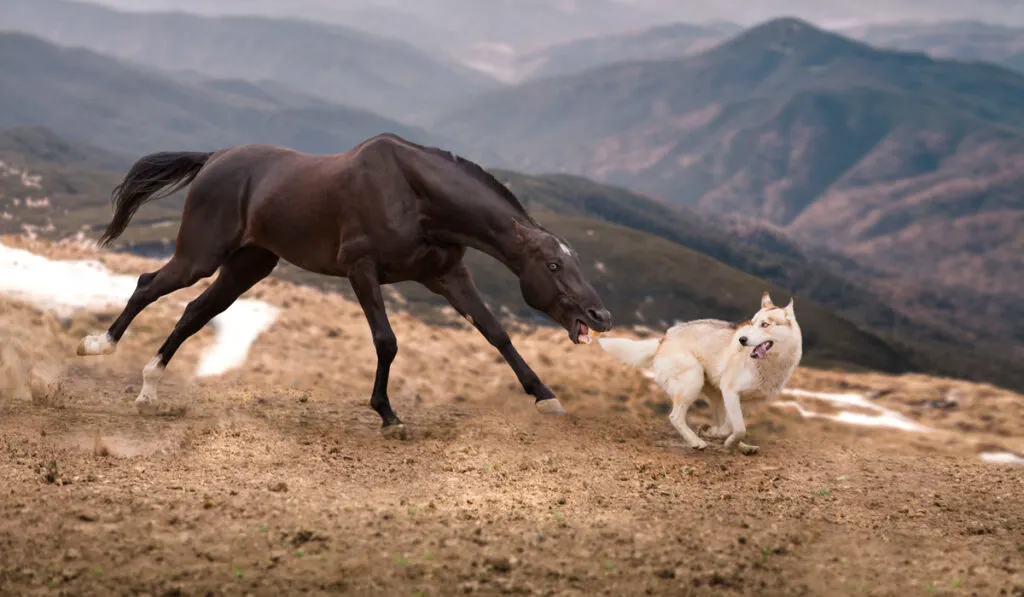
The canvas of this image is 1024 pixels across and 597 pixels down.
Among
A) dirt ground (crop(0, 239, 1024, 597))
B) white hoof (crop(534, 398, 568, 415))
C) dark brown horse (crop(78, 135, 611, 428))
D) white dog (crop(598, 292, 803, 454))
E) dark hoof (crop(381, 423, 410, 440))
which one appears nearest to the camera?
dirt ground (crop(0, 239, 1024, 597))

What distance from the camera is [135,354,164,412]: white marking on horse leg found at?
1094 centimetres

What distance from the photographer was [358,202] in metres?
10.1

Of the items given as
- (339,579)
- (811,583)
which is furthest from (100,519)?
(811,583)

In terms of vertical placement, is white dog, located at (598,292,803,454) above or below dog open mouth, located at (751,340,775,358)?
below

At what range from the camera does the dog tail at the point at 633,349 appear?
34.8 feet

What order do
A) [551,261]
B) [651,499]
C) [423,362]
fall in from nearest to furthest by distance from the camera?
[651,499] < [551,261] < [423,362]

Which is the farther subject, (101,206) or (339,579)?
(101,206)

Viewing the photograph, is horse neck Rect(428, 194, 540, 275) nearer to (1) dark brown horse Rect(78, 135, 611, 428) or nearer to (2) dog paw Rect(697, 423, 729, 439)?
(1) dark brown horse Rect(78, 135, 611, 428)

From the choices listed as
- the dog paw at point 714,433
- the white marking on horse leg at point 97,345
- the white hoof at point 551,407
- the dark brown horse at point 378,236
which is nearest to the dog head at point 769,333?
the dog paw at point 714,433

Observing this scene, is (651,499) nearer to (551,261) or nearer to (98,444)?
(551,261)

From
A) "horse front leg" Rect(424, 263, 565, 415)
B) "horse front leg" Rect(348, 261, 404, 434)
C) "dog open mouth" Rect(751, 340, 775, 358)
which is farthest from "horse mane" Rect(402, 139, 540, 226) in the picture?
"dog open mouth" Rect(751, 340, 775, 358)

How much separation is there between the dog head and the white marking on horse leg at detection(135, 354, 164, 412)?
6776mm

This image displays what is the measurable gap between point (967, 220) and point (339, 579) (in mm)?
185131

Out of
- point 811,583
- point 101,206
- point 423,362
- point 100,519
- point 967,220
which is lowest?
point 101,206
